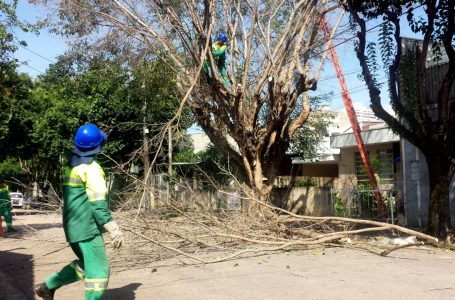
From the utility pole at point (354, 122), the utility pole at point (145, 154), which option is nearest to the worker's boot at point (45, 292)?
the utility pole at point (145, 154)

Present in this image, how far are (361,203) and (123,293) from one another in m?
11.5

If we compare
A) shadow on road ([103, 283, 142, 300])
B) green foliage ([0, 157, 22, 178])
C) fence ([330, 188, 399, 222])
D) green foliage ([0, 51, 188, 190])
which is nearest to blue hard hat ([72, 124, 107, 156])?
shadow on road ([103, 283, 142, 300])

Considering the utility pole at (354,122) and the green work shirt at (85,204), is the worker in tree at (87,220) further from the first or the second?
the utility pole at (354,122)

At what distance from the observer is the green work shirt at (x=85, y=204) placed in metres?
4.77

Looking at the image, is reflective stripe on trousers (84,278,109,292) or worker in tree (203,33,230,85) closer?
reflective stripe on trousers (84,278,109,292)

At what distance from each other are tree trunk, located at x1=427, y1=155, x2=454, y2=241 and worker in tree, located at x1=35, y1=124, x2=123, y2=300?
731 cm

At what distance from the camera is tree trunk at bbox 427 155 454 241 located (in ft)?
32.7

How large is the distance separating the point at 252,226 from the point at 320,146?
14.8 m

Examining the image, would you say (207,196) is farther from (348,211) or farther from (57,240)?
(348,211)

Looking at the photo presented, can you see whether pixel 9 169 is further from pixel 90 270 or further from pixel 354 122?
pixel 90 270

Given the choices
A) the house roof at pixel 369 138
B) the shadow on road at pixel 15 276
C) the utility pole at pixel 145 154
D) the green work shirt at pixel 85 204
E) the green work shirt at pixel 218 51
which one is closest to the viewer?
the green work shirt at pixel 85 204

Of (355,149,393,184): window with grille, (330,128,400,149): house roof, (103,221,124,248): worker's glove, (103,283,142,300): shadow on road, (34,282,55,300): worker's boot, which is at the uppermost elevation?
(330,128,400,149): house roof

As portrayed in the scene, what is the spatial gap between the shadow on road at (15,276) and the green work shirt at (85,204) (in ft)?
5.79

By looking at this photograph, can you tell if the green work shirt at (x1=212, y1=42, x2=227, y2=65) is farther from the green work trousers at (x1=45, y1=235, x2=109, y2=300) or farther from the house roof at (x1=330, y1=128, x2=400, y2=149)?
the green work trousers at (x1=45, y1=235, x2=109, y2=300)
